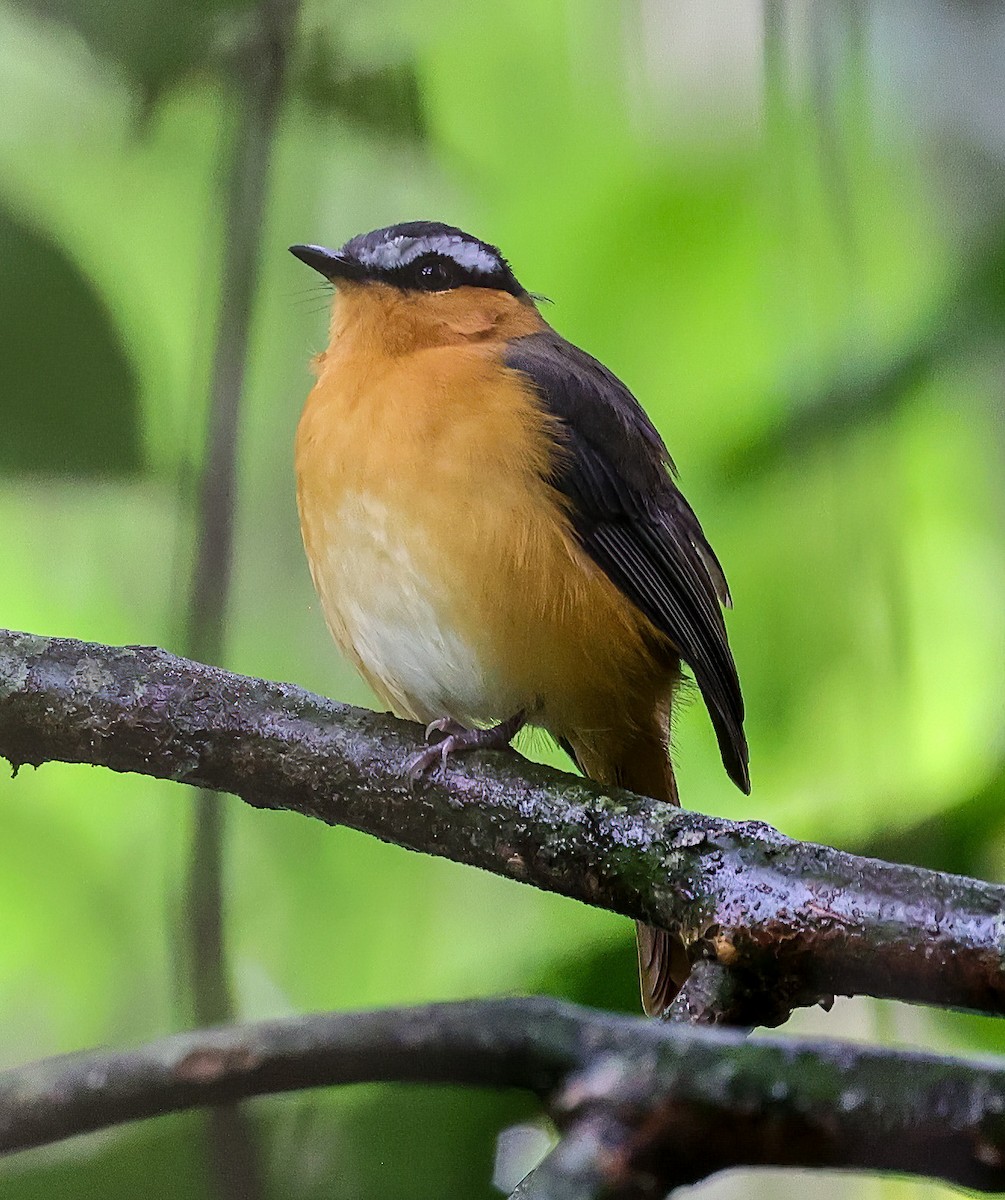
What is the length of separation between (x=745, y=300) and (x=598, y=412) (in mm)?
155

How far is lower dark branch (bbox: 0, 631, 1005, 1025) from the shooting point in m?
0.63

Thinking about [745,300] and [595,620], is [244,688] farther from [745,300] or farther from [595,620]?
[745,300]

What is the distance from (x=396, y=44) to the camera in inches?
40.8

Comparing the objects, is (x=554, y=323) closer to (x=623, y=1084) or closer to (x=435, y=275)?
(x=435, y=275)

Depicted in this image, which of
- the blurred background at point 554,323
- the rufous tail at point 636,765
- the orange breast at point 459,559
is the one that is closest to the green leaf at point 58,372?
the blurred background at point 554,323

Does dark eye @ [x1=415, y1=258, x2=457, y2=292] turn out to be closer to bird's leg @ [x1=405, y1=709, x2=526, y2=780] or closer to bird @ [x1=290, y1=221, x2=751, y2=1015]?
bird @ [x1=290, y1=221, x2=751, y2=1015]

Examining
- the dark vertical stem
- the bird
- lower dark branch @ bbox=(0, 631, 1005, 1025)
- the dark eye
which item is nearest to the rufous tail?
the bird

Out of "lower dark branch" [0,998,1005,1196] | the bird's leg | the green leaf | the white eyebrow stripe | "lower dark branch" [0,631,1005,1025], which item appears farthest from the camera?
the white eyebrow stripe

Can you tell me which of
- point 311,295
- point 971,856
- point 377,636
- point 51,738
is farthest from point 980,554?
point 51,738

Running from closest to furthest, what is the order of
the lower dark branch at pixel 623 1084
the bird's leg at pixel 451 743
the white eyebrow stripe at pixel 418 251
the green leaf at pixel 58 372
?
the lower dark branch at pixel 623 1084
the bird's leg at pixel 451 743
the green leaf at pixel 58 372
the white eyebrow stripe at pixel 418 251

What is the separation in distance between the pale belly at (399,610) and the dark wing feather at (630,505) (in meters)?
0.13

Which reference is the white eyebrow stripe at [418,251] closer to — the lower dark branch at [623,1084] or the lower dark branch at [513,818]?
the lower dark branch at [513,818]

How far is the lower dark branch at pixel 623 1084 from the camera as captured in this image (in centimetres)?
46

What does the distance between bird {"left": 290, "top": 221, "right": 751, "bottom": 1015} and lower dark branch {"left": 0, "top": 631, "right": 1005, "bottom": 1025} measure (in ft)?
0.41
